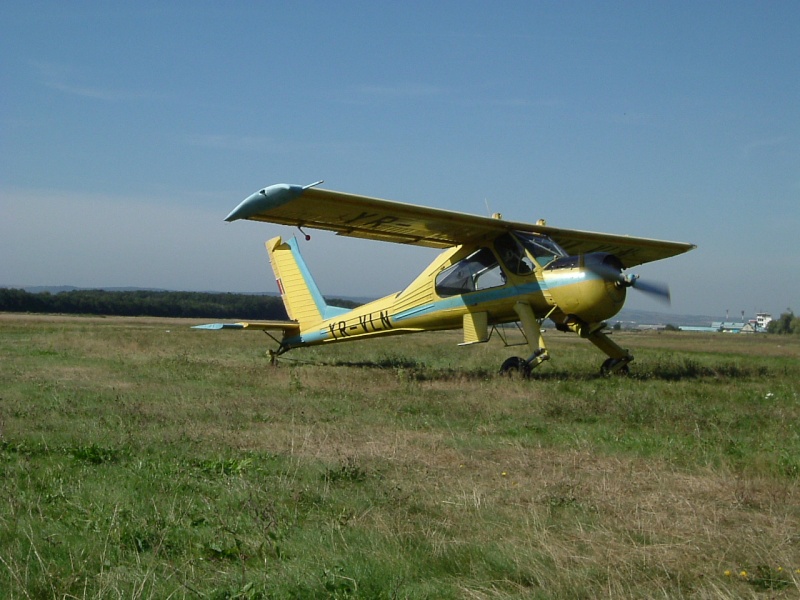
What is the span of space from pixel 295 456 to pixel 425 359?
459 inches

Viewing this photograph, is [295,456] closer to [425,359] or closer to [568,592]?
[568,592]

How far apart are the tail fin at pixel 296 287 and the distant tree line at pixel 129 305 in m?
43.6

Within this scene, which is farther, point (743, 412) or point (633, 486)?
point (743, 412)

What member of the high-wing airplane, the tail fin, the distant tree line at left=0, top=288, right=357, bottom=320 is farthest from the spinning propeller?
the distant tree line at left=0, top=288, right=357, bottom=320

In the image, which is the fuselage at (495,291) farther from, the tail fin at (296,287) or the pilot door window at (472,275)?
the tail fin at (296,287)

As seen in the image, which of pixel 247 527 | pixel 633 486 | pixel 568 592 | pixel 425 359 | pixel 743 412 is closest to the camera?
pixel 568 592

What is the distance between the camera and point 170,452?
618 cm

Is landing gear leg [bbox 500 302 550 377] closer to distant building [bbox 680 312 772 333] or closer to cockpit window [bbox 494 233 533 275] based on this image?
cockpit window [bbox 494 233 533 275]

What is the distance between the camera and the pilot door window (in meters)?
13.6

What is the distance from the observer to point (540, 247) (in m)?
13.2

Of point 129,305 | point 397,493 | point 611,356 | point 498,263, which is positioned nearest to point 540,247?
point 498,263

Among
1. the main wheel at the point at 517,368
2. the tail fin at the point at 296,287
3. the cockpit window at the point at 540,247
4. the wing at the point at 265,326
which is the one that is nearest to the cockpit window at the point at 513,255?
the cockpit window at the point at 540,247

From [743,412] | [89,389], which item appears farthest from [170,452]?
[743,412]

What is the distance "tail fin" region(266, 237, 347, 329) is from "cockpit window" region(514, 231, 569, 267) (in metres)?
4.72
